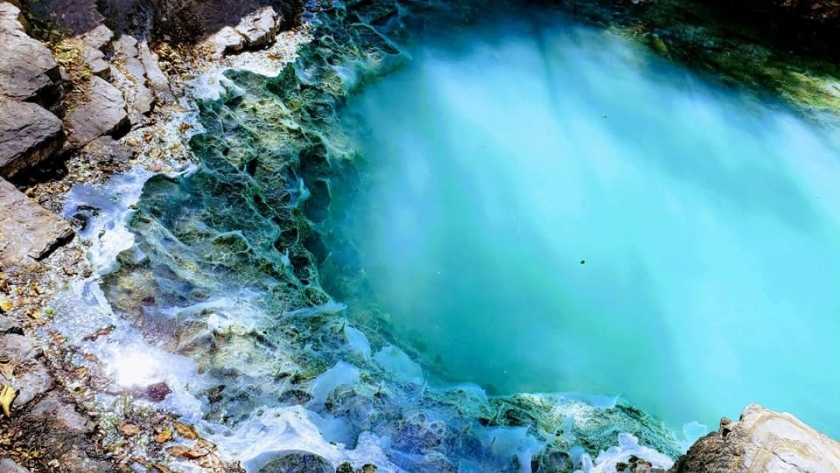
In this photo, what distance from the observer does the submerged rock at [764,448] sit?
7.84 feet

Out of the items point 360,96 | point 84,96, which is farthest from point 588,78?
point 84,96

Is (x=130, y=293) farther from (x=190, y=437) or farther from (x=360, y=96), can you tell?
(x=360, y=96)

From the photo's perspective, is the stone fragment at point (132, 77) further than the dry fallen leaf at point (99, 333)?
Yes

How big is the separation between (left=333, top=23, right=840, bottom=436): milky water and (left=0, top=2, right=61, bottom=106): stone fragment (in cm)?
233

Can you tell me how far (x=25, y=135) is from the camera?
3.93 m

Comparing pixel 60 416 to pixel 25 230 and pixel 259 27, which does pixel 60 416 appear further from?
pixel 259 27

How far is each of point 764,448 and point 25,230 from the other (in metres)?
3.98

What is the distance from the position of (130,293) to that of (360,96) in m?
3.38

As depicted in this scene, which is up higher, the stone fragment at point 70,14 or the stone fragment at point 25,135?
the stone fragment at point 70,14

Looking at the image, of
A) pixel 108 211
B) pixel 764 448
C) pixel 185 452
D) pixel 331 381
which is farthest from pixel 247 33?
pixel 764 448

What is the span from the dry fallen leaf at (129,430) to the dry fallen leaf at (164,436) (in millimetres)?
98

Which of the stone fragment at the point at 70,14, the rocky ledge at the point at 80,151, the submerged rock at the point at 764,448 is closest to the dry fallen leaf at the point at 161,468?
the rocky ledge at the point at 80,151

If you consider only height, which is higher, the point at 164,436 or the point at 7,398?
the point at 7,398

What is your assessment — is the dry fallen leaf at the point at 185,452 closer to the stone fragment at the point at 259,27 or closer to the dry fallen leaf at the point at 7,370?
the dry fallen leaf at the point at 7,370
